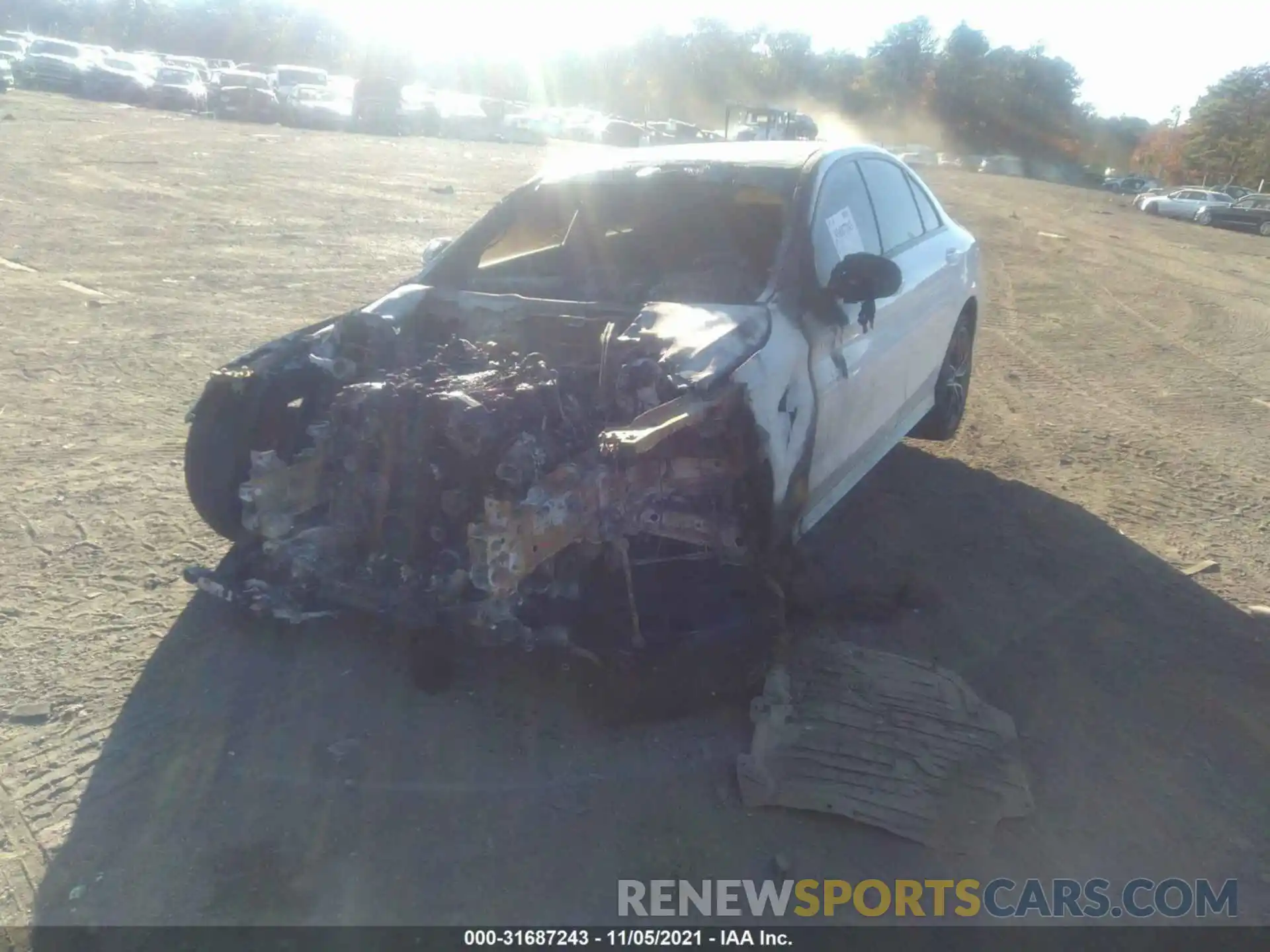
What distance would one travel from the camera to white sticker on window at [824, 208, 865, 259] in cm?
445

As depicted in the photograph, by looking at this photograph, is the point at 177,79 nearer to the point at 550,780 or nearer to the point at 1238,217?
the point at 1238,217

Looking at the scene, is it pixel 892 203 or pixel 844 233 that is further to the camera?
pixel 892 203

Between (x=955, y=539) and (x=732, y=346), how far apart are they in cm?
198

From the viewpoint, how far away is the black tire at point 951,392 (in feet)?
19.5

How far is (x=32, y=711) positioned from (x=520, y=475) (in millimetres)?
1751

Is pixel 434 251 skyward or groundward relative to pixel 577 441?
skyward

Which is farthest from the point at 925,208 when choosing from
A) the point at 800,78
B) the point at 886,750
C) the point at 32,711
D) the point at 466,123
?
the point at 800,78

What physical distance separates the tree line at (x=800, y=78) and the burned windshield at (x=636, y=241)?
5264 centimetres

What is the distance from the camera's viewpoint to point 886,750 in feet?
10.9

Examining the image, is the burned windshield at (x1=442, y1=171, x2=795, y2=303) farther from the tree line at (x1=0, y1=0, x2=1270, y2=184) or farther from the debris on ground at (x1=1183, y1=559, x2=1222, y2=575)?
the tree line at (x1=0, y1=0, x2=1270, y2=184)

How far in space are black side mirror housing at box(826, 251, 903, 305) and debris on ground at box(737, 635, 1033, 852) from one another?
1.36 metres

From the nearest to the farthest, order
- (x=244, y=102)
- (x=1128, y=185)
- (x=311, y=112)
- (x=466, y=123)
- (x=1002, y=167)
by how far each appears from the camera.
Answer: (x=244, y=102) < (x=311, y=112) < (x=466, y=123) < (x=1128, y=185) < (x=1002, y=167)

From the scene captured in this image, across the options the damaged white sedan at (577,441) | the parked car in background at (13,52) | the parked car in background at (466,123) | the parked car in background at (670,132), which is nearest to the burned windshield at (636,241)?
the damaged white sedan at (577,441)

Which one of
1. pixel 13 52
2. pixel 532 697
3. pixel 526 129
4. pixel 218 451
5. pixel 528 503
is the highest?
pixel 528 503
